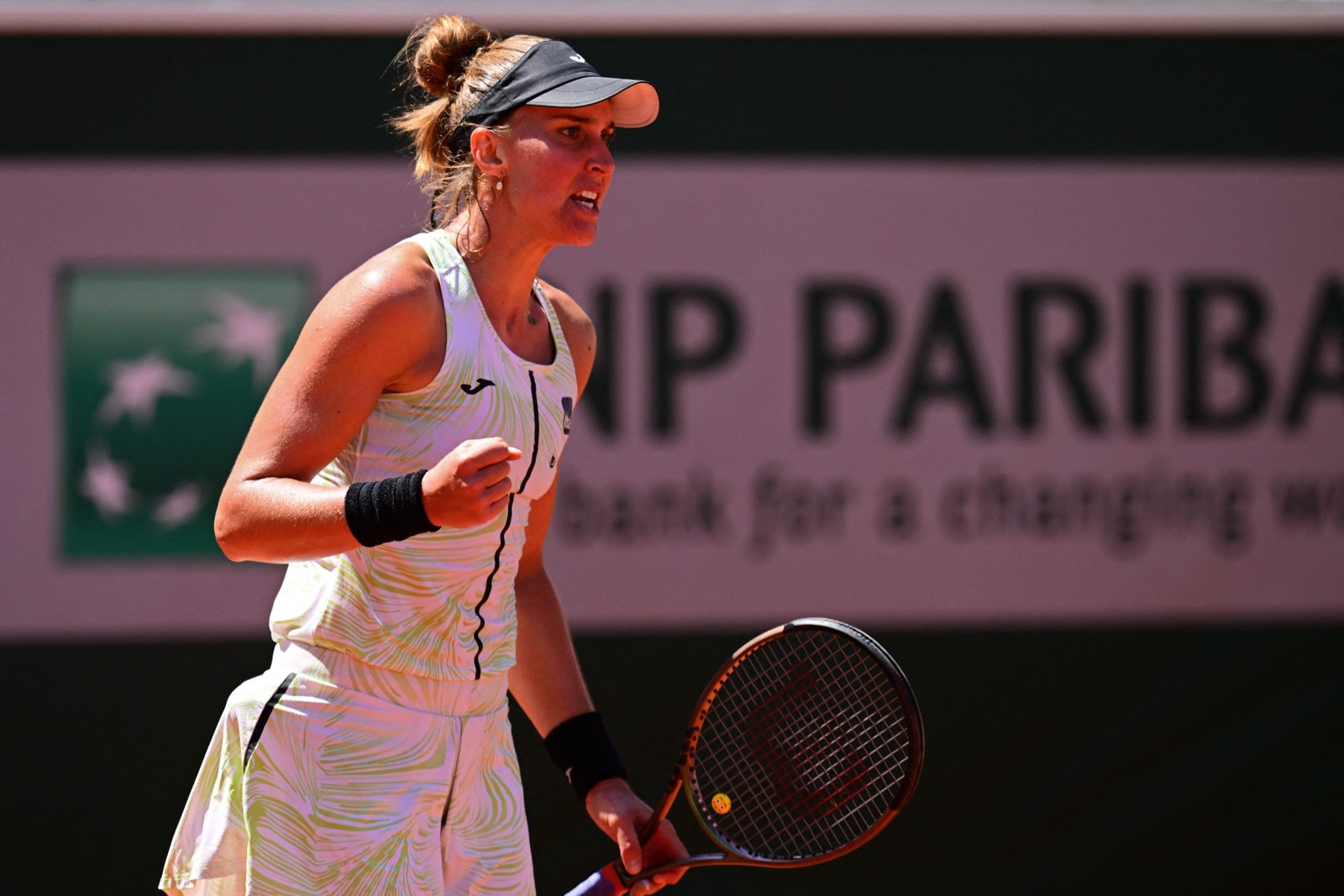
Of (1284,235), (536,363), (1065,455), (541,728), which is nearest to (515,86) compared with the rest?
(536,363)

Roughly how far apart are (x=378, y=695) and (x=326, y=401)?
0.38 meters

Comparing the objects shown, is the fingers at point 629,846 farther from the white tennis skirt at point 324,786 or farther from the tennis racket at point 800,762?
the white tennis skirt at point 324,786

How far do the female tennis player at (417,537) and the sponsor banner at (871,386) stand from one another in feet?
7.25

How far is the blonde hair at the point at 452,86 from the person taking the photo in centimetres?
199

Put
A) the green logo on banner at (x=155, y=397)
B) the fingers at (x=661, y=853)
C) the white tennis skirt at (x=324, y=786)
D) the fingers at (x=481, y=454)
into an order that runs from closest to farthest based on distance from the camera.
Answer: the fingers at (x=481, y=454), the white tennis skirt at (x=324, y=786), the fingers at (x=661, y=853), the green logo on banner at (x=155, y=397)

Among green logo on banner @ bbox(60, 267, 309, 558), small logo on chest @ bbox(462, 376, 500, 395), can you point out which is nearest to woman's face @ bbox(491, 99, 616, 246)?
small logo on chest @ bbox(462, 376, 500, 395)

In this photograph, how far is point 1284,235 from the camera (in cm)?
439

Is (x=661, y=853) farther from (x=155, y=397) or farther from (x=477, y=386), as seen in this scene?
(x=155, y=397)

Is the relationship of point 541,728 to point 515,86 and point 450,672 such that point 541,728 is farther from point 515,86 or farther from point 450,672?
point 515,86

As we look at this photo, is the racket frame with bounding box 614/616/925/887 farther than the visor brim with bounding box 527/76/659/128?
Yes

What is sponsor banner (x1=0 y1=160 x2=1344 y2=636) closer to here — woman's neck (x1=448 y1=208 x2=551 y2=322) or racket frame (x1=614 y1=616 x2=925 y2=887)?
racket frame (x1=614 y1=616 x2=925 y2=887)

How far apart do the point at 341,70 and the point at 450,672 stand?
2730mm

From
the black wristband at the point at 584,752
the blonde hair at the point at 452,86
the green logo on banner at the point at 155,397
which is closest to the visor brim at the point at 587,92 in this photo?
the blonde hair at the point at 452,86

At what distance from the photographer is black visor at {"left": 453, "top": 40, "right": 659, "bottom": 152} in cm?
187
